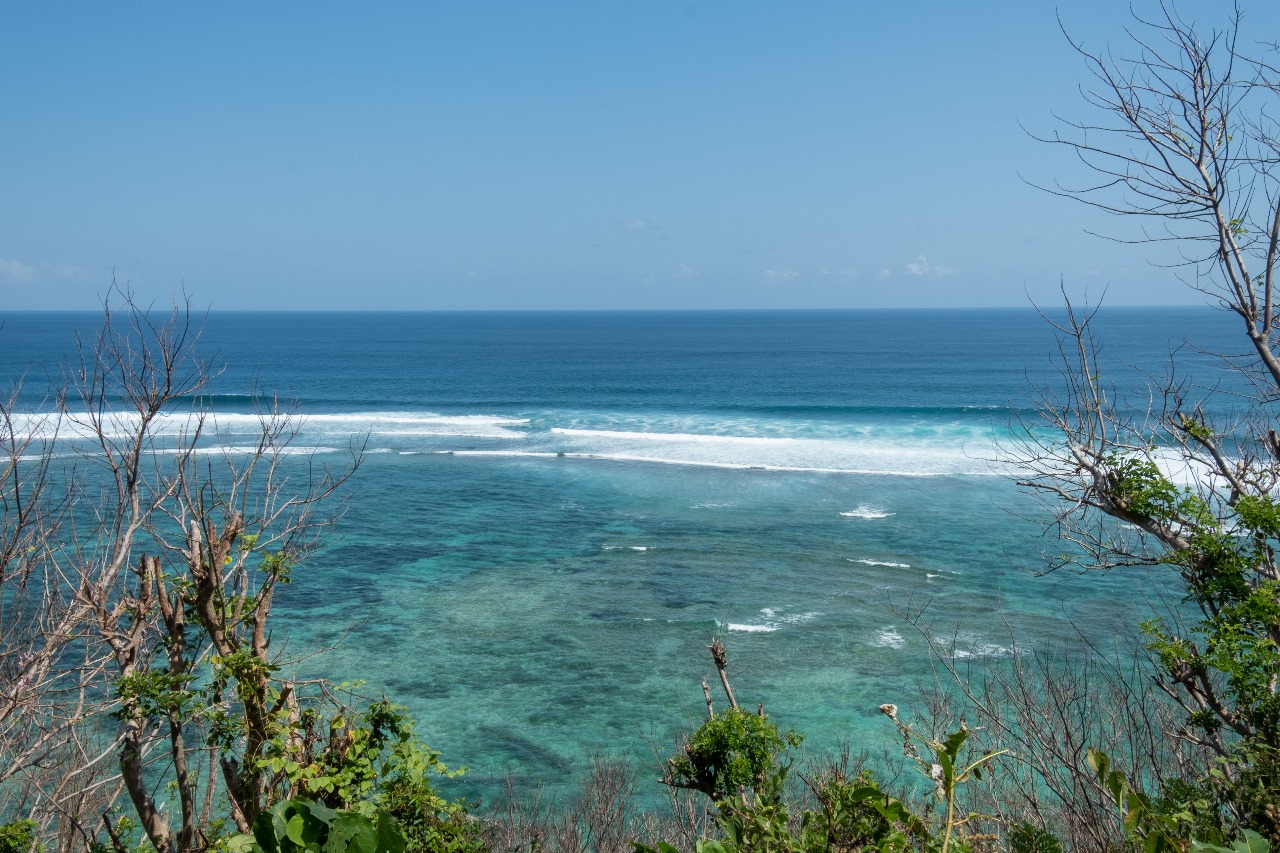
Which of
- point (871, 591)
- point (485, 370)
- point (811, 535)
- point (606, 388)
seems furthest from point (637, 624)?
point (485, 370)

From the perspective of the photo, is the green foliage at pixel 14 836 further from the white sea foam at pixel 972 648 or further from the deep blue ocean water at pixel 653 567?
the white sea foam at pixel 972 648

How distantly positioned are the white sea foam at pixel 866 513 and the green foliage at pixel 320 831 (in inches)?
1195

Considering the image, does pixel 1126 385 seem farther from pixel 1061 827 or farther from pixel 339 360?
pixel 339 360

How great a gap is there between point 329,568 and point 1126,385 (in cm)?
5374

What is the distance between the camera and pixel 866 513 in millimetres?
31969

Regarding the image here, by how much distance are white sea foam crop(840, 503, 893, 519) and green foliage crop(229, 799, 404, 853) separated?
99.6 feet

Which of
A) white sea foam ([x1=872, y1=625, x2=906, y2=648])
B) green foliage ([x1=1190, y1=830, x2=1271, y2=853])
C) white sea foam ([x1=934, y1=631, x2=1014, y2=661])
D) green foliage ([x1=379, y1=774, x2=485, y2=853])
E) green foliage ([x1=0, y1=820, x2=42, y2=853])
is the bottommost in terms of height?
white sea foam ([x1=872, y1=625, x2=906, y2=648])

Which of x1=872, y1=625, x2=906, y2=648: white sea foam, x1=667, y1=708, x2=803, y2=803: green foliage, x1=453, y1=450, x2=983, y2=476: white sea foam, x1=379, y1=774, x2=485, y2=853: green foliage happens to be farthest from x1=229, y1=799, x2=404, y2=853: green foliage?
x1=453, y1=450, x2=983, y2=476: white sea foam

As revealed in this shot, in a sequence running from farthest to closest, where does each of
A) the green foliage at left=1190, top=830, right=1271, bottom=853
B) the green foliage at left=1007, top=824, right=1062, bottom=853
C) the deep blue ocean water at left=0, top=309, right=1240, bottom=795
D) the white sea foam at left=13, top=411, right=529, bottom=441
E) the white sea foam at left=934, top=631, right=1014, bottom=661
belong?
the white sea foam at left=13, top=411, right=529, bottom=441 < the white sea foam at left=934, top=631, right=1014, bottom=661 < the deep blue ocean water at left=0, top=309, right=1240, bottom=795 < the green foliage at left=1007, top=824, right=1062, bottom=853 < the green foliage at left=1190, top=830, right=1271, bottom=853

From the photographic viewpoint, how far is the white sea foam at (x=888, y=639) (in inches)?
814

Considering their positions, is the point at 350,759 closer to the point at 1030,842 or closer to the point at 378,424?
the point at 1030,842

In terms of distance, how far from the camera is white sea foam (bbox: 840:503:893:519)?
3148 cm

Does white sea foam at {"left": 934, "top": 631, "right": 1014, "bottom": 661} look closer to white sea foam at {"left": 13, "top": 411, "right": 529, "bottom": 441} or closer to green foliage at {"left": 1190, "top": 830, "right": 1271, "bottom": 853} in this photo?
green foliage at {"left": 1190, "top": 830, "right": 1271, "bottom": 853}

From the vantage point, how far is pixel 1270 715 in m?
5.43
